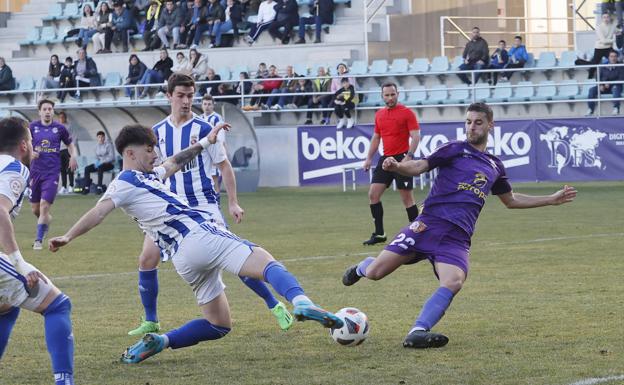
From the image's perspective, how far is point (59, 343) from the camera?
6.09 m

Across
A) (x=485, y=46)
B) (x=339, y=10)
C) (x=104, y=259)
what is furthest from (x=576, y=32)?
(x=104, y=259)

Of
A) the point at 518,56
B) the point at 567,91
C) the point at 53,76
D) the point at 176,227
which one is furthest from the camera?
the point at 53,76

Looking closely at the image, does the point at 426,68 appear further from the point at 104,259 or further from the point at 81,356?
the point at 81,356

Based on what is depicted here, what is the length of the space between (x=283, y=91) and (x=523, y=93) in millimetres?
6162

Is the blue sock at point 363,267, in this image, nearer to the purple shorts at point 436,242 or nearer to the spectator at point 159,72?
the purple shorts at point 436,242

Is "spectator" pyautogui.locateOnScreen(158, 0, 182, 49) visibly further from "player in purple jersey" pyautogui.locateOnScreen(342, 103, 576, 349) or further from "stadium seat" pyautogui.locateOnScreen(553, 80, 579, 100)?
"player in purple jersey" pyautogui.locateOnScreen(342, 103, 576, 349)

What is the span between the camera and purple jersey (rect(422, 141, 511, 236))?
26.8 ft

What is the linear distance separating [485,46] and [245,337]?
70.4 ft

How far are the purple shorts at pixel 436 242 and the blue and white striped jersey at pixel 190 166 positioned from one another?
6.12ft

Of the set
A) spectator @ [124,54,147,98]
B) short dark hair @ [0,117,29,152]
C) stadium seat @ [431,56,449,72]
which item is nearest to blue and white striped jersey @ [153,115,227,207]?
short dark hair @ [0,117,29,152]

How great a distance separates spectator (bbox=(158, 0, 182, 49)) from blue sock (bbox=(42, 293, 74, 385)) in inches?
1121

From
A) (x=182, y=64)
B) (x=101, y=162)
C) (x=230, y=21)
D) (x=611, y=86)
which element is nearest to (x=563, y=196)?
(x=611, y=86)

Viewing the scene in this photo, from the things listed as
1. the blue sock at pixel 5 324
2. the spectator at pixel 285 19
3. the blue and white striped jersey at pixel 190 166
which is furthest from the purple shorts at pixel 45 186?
the spectator at pixel 285 19

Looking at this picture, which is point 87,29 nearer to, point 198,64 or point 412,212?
point 198,64
